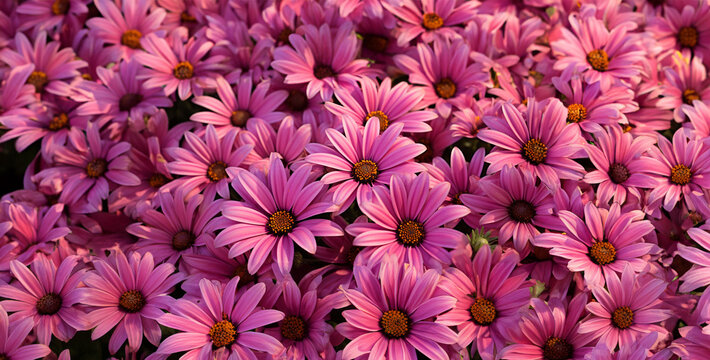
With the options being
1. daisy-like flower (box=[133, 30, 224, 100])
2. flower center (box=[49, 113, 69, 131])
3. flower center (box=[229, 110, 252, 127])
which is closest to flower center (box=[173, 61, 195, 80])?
daisy-like flower (box=[133, 30, 224, 100])

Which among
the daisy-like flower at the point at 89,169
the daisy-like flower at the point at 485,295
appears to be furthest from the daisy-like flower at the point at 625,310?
the daisy-like flower at the point at 89,169

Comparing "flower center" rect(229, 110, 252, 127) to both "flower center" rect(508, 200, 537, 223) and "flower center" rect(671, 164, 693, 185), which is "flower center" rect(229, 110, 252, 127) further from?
"flower center" rect(671, 164, 693, 185)

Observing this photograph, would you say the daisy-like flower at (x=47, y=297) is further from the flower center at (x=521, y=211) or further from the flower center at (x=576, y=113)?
the flower center at (x=576, y=113)

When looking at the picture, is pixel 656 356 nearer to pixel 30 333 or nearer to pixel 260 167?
pixel 260 167

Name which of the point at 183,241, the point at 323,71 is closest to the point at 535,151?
the point at 323,71

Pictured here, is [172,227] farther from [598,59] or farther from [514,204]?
[598,59]

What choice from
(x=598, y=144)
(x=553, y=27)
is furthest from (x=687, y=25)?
(x=598, y=144)
